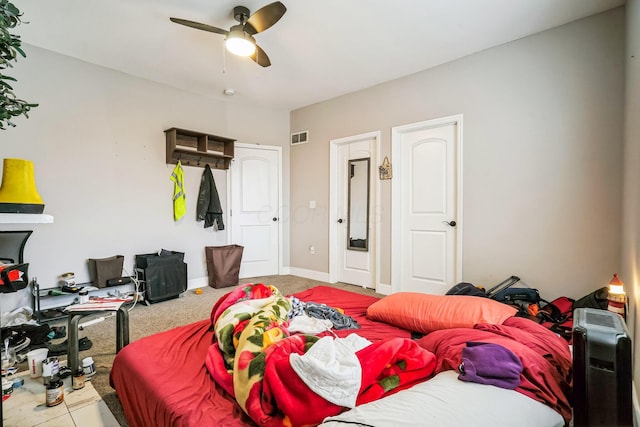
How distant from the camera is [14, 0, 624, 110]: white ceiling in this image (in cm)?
251

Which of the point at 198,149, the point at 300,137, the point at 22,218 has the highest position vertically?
the point at 300,137

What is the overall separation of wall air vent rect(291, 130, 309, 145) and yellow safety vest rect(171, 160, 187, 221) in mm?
1833

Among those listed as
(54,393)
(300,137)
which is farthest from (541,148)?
(54,393)

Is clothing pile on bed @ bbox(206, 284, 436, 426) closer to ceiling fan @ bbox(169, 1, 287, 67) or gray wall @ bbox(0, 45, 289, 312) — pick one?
ceiling fan @ bbox(169, 1, 287, 67)

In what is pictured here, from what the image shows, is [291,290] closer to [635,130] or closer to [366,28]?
A: [366,28]

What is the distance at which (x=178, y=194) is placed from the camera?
13.4ft

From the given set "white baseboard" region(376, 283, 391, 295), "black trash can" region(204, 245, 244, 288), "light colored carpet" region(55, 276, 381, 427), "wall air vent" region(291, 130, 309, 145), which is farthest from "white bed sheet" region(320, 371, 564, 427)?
"wall air vent" region(291, 130, 309, 145)

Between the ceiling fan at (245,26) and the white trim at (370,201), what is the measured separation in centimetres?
191

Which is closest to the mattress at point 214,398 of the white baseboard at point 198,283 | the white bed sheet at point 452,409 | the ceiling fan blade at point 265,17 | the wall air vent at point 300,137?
the white bed sheet at point 452,409

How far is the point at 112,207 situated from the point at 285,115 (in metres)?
2.90

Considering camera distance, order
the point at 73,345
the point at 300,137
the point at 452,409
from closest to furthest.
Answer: the point at 452,409 → the point at 73,345 → the point at 300,137

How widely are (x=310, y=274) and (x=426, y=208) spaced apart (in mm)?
2115

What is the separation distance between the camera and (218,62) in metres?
3.43

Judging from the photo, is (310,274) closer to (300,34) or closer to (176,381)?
(300,34)
